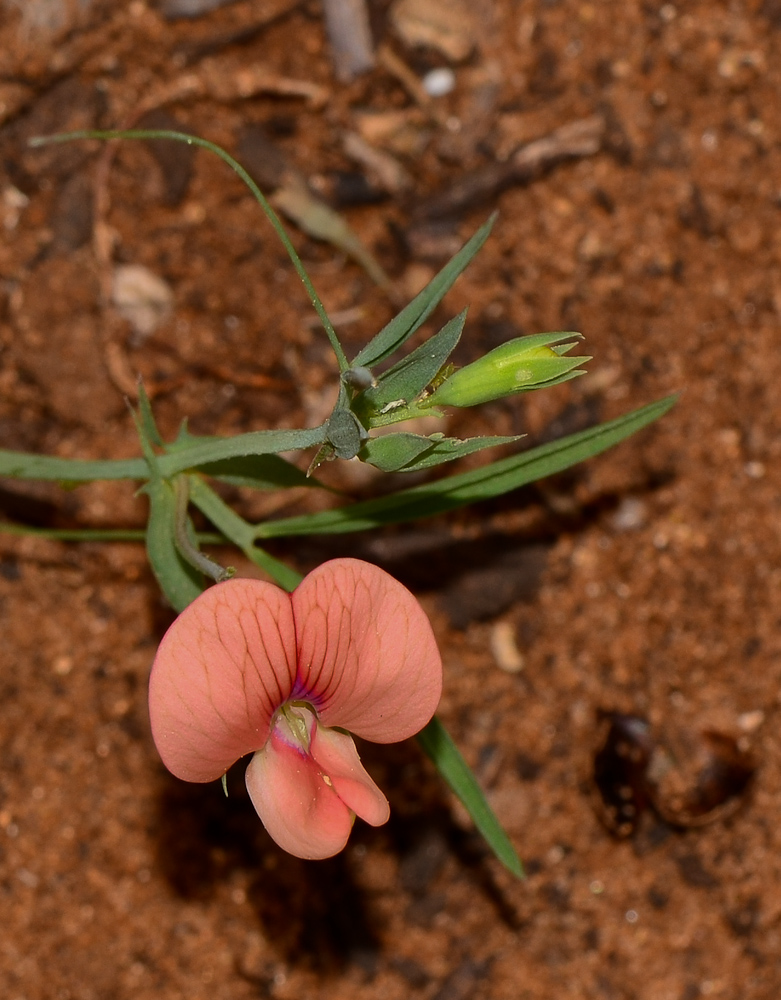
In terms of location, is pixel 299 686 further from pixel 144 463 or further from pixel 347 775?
pixel 144 463

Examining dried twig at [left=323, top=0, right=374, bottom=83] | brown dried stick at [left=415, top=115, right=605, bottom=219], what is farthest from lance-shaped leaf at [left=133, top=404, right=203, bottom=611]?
dried twig at [left=323, top=0, right=374, bottom=83]

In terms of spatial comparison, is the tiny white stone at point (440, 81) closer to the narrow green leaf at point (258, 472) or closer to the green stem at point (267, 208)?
the green stem at point (267, 208)

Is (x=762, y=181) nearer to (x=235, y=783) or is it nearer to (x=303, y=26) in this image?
(x=303, y=26)

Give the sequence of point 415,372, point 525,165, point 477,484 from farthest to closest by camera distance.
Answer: point 525,165, point 477,484, point 415,372

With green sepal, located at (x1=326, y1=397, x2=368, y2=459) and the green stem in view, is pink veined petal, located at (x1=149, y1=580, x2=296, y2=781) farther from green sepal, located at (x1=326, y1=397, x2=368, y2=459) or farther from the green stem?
the green stem

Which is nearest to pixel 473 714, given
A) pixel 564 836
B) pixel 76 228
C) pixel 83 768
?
pixel 564 836

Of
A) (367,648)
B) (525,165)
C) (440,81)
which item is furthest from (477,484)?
(440,81)
